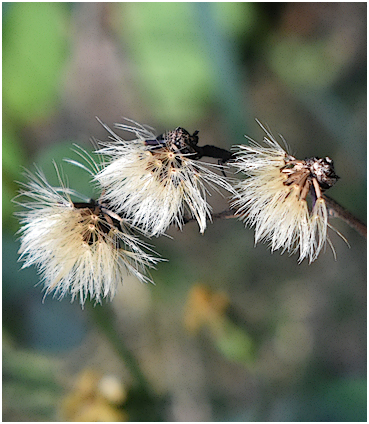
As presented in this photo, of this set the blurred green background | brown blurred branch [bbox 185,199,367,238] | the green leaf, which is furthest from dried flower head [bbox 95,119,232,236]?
the green leaf

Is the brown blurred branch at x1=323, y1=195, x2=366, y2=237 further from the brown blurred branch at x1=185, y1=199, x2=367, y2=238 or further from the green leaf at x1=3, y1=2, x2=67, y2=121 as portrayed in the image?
the green leaf at x1=3, y1=2, x2=67, y2=121

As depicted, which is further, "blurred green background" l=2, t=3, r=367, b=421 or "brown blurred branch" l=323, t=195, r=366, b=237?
"blurred green background" l=2, t=3, r=367, b=421

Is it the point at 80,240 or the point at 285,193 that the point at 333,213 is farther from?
the point at 80,240

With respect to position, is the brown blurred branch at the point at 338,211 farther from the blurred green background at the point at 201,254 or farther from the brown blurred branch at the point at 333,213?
the blurred green background at the point at 201,254

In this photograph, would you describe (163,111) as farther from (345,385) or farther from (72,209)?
(345,385)

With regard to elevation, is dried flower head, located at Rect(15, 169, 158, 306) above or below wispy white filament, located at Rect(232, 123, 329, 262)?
below

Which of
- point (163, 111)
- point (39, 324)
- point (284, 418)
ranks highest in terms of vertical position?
point (163, 111)

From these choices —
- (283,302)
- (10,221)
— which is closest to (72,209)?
(10,221)

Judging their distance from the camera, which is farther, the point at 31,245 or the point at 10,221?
the point at 10,221

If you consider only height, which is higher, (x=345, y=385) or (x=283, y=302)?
(x=283, y=302)

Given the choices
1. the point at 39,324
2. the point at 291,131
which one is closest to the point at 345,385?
the point at 291,131
